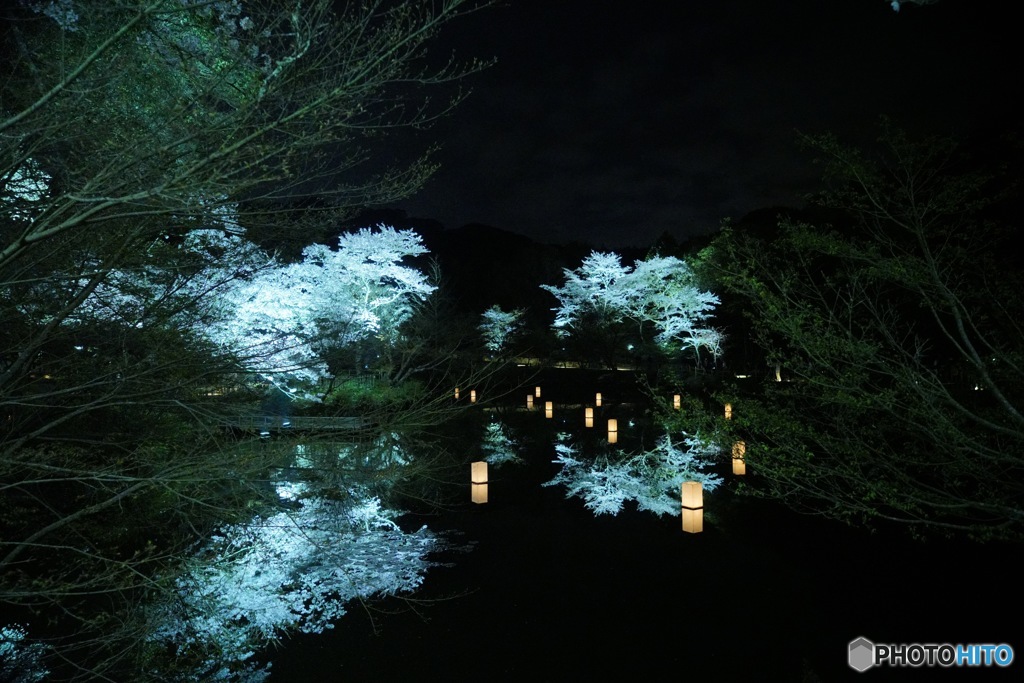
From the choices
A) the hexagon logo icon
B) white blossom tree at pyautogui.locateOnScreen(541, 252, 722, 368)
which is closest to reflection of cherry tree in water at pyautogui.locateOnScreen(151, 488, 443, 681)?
the hexagon logo icon

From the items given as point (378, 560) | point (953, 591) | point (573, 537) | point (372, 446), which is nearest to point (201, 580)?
point (378, 560)

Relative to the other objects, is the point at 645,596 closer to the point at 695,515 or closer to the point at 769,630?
the point at 769,630

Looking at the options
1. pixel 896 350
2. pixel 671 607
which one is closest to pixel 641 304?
pixel 671 607

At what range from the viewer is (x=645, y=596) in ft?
20.8

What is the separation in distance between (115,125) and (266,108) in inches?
67.8

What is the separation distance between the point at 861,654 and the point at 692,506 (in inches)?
112

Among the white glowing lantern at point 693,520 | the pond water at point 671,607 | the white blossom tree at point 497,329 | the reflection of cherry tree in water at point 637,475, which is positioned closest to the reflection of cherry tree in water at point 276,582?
the pond water at point 671,607

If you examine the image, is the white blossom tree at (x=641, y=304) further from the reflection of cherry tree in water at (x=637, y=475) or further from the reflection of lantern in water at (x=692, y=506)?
the reflection of lantern in water at (x=692, y=506)

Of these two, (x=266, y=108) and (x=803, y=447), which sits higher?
(x=266, y=108)

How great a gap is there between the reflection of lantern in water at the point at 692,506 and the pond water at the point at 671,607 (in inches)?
9.5

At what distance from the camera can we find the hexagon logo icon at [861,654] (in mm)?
4848

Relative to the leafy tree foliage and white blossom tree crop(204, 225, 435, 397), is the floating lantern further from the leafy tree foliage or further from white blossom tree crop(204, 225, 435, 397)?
white blossom tree crop(204, 225, 435, 397)

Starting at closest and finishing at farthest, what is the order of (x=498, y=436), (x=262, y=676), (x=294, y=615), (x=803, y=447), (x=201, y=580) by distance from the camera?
(x=803, y=447) < (x=262, y=676) < (x=294, y=615) < (x=201, y=580) < (x=498, y=436)

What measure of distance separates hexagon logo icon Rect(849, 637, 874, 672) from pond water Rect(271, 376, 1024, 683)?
0.10 meters
